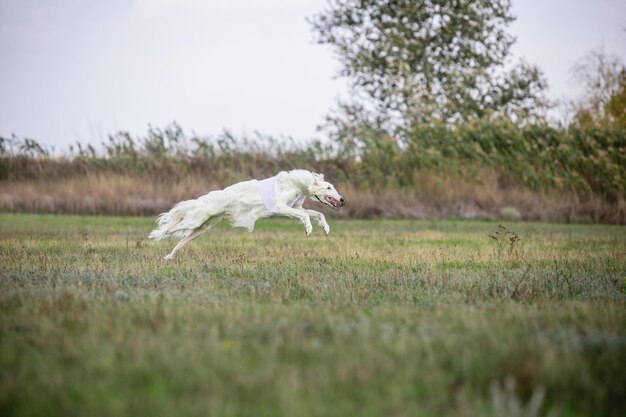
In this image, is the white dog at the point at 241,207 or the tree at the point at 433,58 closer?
the white dog at the point at 241,207

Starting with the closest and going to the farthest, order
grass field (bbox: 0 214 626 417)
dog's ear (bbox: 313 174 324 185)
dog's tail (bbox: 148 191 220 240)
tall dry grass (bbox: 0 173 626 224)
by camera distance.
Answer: grass field (bbox: 0 214 626 417) < dog's tail (bbox: 148 191 220 240) < dog's ear (bbox: 313 174 324 185) < tall dry grass (bbox: 0 173 626 224)

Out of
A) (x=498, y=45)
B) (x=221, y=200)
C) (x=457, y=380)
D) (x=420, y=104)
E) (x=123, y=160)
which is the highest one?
(x=498, y=45)

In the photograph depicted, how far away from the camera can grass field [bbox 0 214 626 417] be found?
3682 mm

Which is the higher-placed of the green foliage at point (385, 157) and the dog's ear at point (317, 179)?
the green foliage at point (385, 157)

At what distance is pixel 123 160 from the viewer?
23875 mm

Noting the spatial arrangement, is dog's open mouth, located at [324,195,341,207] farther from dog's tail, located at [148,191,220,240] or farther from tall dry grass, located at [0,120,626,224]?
tall dry grass, located at [0,120,626,224]

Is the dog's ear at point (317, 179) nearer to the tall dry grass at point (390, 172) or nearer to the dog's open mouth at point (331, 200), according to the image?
the dog's open mouth at point (331, 200)

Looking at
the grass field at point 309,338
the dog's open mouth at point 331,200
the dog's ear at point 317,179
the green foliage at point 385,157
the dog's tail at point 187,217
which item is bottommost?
the grass field at point 309,338

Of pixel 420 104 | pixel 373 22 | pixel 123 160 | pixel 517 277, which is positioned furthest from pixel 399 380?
pixel 373 22

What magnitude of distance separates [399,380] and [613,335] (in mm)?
1748

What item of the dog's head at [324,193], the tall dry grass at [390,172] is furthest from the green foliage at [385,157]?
the dog's head at [324,193]

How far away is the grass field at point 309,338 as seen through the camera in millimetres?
3682

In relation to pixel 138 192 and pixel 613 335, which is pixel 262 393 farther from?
pixel 138 192

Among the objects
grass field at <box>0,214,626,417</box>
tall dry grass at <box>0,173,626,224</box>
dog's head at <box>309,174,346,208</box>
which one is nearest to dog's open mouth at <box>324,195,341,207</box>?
dog's head at <box>309,174,346,208</box>
